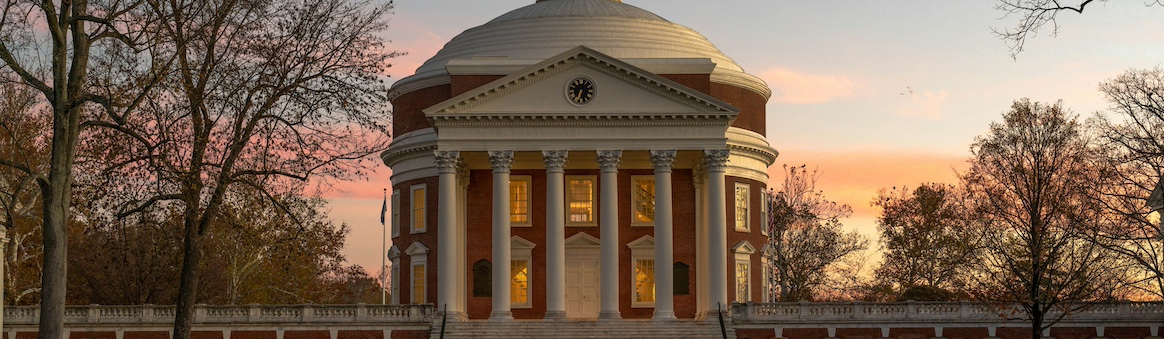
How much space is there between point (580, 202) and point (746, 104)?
916 centimetres

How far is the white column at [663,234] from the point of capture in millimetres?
54969

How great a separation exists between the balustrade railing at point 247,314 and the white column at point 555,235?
4540 mm

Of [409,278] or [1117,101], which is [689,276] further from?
[1117,101]

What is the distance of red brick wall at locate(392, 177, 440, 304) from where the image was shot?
2434 inches

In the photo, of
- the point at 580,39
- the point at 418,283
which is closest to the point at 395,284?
the point at 418,283

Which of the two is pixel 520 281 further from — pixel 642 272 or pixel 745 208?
pixel 745 208

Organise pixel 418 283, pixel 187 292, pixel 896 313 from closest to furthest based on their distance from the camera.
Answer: pixel 187 292 < pixel 896 313 < pixel 418 283

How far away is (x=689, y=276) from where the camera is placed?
59.8 meters

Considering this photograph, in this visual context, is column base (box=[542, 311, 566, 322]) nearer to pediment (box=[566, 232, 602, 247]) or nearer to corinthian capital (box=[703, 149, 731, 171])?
pediment (box=[566, 232, 602, 247])

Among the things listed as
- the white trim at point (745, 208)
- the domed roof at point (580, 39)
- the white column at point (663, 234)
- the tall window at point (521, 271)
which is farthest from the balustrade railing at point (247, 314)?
the white trim at point (745, 208)

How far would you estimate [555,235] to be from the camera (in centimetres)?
5494

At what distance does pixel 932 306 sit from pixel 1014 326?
3.02 m

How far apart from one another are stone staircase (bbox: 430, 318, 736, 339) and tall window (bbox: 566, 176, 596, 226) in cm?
730

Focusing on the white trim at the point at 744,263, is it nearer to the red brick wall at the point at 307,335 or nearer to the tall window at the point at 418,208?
the tall window at the point at 418,208
